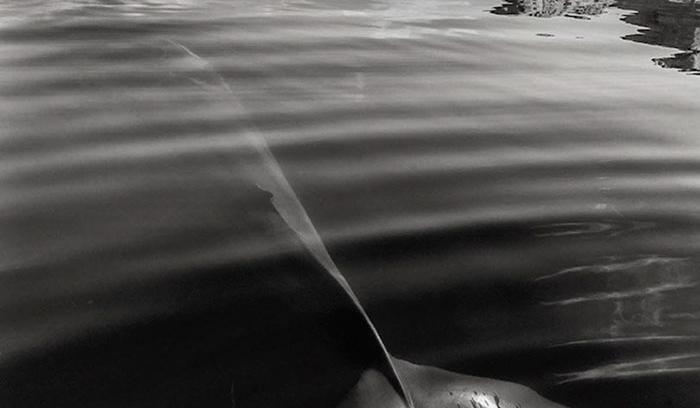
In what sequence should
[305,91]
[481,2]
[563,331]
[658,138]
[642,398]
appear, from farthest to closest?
[481,2] < [305,91] < [658,138] < [563,331] < [642,398]

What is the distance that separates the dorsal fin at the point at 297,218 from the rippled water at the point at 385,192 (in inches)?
1.1

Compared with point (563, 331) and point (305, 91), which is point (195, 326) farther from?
point (305, 91)

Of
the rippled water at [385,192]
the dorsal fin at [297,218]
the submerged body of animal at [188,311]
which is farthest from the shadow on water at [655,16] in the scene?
the submerged body of animal at [188,311]

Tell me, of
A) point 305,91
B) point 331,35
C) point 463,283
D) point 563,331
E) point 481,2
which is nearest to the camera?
point 563,331

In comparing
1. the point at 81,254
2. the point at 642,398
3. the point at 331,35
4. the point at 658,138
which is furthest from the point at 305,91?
the point at 642,398

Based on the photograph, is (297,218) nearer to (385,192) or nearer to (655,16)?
(385,192)

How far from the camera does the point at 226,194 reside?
5.43 feet

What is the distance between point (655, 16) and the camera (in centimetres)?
434

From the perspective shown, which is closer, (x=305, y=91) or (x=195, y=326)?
(x=195, y=326)

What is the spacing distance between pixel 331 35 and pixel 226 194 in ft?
6.51

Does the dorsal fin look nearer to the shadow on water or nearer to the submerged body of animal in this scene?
the submerged body of animal

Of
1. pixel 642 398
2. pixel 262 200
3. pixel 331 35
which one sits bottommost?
pixel 642 398

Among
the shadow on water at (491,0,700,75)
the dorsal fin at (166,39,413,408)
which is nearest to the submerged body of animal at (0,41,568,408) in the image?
the dorsal fin at (166,39,413,408)

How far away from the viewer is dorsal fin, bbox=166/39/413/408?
99 cm
